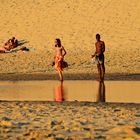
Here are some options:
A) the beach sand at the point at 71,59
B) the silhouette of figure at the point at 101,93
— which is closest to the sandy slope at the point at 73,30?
the beach sand at the point at 71,59

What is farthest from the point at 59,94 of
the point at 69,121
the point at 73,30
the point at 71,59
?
the point at 73,30

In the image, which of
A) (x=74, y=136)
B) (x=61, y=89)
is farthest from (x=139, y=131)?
(x=61, y=89)

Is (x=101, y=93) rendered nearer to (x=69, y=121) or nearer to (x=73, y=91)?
(x=73, y=91)

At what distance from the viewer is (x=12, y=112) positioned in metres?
10.4

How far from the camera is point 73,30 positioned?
32812 mm

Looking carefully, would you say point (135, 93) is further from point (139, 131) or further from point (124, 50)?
point (124, 50)

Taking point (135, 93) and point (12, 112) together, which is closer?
point (12, 112)

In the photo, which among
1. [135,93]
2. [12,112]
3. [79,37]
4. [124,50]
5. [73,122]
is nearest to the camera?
[73,122]

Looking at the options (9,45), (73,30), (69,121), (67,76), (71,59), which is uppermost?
(73,30)

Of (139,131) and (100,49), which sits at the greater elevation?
(100,49)

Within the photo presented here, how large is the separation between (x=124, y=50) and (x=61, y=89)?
12173 mm

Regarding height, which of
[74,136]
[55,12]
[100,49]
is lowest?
[74,136]

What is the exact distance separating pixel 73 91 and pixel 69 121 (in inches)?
245

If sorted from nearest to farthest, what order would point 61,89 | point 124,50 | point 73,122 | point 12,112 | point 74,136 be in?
point 74,136 → point 73,122 → point 12,112 → point 61,89 → point 124,50
